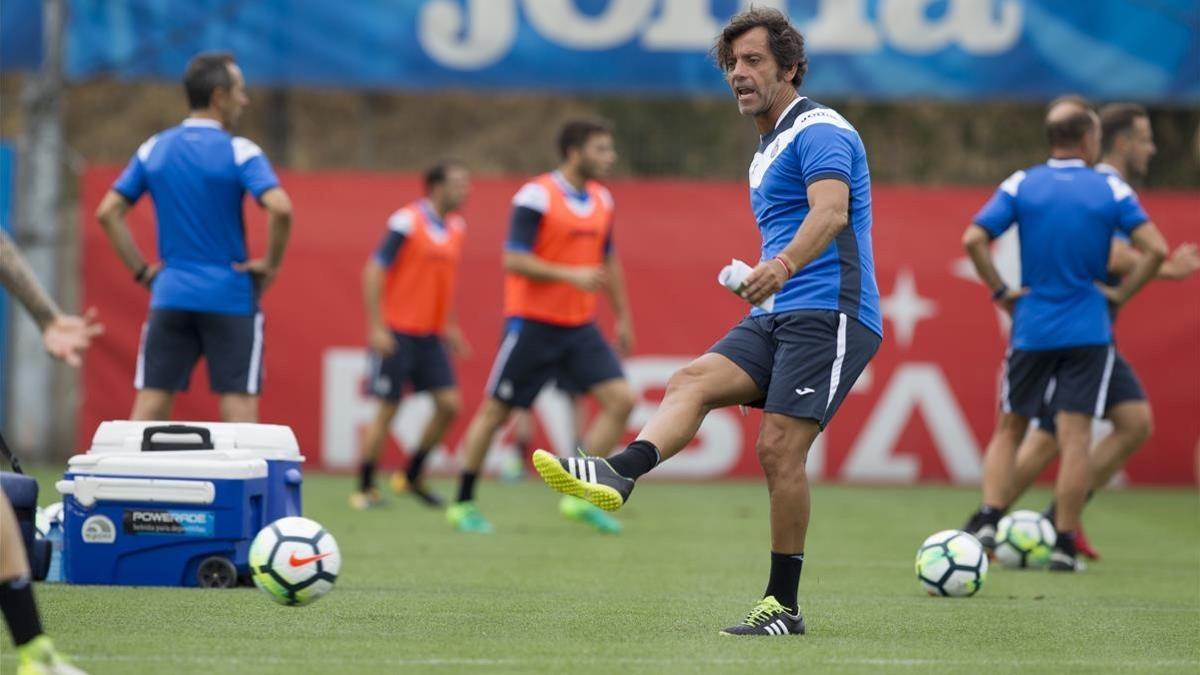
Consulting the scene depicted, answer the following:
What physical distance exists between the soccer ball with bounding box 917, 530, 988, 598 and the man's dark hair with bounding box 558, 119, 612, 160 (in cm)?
441

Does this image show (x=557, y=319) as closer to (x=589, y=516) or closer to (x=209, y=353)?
(x=589, y=516)

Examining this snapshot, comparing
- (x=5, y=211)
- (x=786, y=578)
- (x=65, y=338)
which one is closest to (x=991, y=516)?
(x=786, y=578)

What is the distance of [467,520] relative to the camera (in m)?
11.3

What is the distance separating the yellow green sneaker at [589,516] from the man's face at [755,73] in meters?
5.10

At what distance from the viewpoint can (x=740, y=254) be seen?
16.3 metres

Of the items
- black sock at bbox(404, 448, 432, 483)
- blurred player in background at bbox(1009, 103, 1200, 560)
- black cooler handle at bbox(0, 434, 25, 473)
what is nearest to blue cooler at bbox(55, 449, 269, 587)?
black cooler handle at bbox(0, 434, 25, 473)

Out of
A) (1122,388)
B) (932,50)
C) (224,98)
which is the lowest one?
(1122,388)

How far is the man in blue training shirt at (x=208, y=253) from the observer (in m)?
8.96

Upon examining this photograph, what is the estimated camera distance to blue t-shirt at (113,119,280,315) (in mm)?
8961

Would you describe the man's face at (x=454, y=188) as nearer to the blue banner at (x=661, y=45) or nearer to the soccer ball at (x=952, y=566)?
the blue banner at (x=661, y=45)

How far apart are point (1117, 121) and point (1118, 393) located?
1.56 metres

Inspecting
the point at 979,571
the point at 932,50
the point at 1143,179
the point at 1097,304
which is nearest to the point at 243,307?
the point at 979,571

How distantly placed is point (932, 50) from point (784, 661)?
1113 centimetres

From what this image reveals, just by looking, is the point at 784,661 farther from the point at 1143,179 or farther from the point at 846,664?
the point at 1143,179
